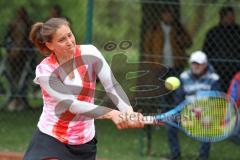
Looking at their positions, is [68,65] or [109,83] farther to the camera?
[109,83]

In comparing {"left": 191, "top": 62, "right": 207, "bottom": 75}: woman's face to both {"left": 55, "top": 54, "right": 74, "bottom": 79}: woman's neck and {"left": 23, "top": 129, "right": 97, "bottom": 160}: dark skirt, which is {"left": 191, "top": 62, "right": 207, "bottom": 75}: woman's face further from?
{"left": 55, "top": 54, "right": 74, "bottom": 79}: woman's neck

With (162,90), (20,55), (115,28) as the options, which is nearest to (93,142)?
(162,90)

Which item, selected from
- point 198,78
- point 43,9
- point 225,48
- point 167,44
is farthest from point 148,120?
point 43,9

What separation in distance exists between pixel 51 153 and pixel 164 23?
14.1ft

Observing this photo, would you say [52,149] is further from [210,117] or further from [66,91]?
[210,117]

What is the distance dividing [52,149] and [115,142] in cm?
414

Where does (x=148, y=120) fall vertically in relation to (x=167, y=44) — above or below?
above

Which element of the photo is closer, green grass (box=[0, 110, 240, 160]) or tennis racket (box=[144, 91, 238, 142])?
tennis racket (box=[144, 91, 238, 142])

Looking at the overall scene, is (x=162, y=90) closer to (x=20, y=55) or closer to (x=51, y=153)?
(x=51, y=153)

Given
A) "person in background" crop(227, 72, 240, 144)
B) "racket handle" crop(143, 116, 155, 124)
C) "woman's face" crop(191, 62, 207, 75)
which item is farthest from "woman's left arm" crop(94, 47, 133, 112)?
"woman's face" crop(191, 62, 207, 75)

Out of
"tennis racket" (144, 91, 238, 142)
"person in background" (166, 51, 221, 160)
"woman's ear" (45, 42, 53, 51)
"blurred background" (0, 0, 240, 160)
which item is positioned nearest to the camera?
"woman's ear" (45, 42, 53, 51)

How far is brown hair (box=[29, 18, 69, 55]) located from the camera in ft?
15.0

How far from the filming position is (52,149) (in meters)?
4.64

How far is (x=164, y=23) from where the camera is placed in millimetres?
8641
